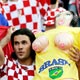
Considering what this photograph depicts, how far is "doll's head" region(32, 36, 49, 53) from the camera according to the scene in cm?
269

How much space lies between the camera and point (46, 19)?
3764 mm

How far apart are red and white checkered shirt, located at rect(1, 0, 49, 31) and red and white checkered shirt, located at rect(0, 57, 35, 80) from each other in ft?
3.28

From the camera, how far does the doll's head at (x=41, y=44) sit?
8.81ft

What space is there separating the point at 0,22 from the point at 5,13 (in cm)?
52

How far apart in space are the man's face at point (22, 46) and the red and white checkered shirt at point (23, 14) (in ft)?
3.03

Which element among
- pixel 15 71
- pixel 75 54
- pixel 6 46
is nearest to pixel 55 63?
pixel 75 54

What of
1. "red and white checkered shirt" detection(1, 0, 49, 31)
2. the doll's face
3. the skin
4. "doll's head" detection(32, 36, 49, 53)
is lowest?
"red and white checkered shirt" detection(1, 0, 49, 31)

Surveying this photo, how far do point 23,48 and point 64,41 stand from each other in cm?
36

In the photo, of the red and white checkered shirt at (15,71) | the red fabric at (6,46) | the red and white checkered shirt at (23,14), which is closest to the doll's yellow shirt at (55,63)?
the red and white checkered shirt at (15,71)

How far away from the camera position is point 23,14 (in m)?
3.88

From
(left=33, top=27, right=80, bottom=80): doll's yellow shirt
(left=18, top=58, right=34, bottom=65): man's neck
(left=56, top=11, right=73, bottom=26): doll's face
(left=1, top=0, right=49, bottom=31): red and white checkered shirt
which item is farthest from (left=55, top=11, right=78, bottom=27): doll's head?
(left=1, top=0, right=49, bottom=31): red and white checkered shirt

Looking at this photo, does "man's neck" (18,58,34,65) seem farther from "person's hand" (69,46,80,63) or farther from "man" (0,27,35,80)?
"person's hand" (69,46,80,63)

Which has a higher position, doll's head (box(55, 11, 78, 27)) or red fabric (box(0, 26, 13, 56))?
doll's head (box(55, 11, 78, 27))

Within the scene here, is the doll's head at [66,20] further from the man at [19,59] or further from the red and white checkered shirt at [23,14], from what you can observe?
the red and white checkered shirt at [23,14]
